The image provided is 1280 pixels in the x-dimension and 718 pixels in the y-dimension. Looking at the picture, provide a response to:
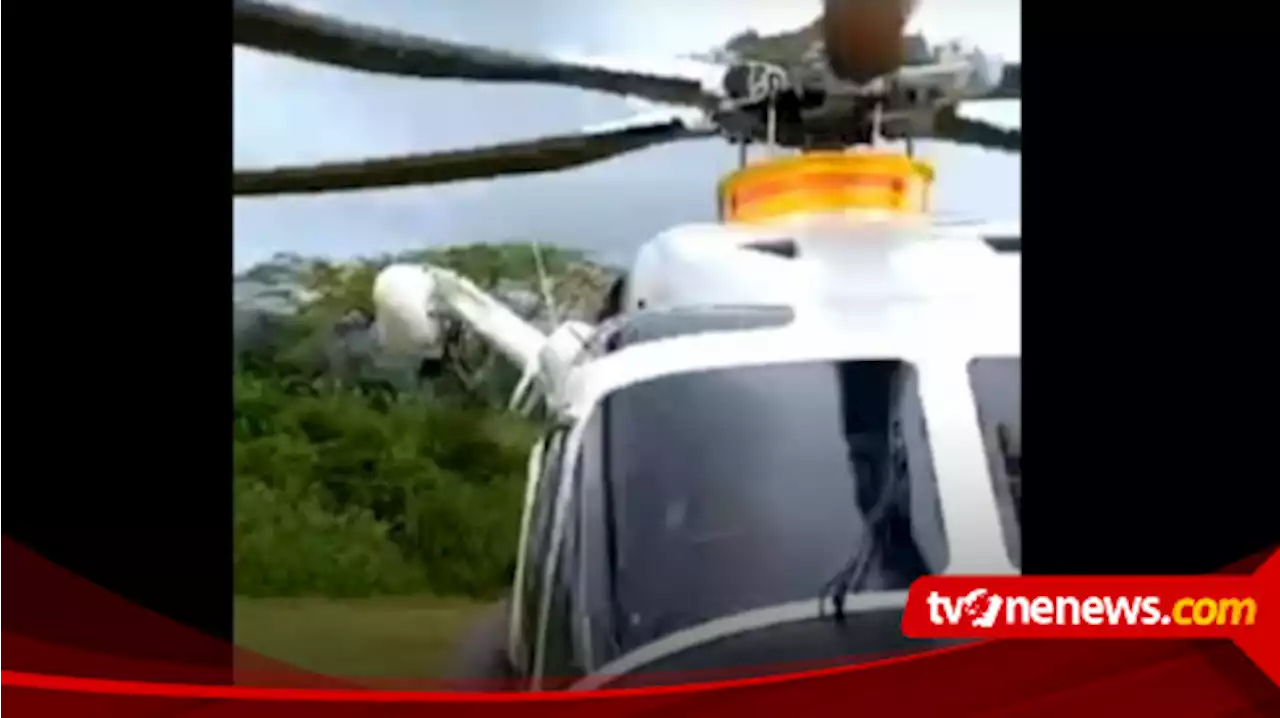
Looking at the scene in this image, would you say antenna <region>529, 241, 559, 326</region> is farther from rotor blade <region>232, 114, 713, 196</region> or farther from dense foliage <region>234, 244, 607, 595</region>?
rotor blade <region>232, 114, 713, 196</region>

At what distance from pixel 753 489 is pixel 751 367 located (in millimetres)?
139

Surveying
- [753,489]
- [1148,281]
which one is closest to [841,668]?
[753,489]

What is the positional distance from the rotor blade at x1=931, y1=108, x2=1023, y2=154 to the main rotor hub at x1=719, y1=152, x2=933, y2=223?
59 millimetres

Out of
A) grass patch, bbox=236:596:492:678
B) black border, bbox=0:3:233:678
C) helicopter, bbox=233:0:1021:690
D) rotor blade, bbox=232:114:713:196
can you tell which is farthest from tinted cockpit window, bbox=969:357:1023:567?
black border, bbox=0:3:233:678

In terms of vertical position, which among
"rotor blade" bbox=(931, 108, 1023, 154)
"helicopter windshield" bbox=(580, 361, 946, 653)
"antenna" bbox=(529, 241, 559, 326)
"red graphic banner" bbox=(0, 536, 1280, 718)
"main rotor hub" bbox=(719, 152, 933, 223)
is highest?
"rotor blade" bbox=(931, 108, 1023, 154)

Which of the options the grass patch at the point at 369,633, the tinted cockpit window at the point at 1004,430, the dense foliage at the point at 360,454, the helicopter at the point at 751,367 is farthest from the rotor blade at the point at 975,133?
the grass patch at the point at 369,633

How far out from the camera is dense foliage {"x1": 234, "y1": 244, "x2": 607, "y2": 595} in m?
2.20

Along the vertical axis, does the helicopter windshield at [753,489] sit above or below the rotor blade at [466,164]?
below

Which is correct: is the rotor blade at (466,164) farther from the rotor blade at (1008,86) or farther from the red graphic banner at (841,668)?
the red graphic banner at (841,668)

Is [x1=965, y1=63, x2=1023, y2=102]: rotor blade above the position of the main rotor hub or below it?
above

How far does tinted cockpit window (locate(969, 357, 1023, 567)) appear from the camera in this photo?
2.16 meters

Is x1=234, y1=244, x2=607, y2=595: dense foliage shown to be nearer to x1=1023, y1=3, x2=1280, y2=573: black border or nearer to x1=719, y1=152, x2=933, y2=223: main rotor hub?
x1=719, y1=152, x2=933, y2=223: main rotor hub

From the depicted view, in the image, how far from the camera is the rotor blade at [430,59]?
7.23 ft

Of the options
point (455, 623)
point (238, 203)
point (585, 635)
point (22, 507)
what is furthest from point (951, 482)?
point (22, 507)
